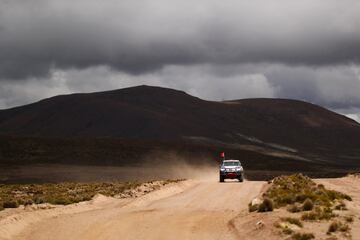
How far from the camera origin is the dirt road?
68.5 ft

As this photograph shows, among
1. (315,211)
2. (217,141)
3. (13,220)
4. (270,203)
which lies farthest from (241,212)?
(217,141)

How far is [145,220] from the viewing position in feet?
80.0

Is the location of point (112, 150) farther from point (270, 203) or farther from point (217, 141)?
point (270, 203)

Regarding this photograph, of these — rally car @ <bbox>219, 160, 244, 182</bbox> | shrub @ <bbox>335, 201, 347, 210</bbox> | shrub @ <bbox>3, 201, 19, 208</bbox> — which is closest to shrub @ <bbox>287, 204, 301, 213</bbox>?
shrub @ <bbox>335, 201, 347, 210</bbox>

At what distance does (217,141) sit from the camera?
599 ft

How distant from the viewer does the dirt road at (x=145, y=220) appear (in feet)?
68.5

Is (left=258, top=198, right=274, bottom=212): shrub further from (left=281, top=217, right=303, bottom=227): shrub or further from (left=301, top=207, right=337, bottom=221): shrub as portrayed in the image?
(left=281, top=217, right=303, bottom=227): shrub

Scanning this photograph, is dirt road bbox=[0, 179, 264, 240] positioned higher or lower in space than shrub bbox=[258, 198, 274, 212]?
lower

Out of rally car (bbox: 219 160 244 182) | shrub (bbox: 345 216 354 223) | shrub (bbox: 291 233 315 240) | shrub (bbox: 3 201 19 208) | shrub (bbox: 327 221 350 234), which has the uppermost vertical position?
rally car (bbox: 219 160 244 182)

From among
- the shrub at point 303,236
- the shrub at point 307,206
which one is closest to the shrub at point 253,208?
the shrub at point 307,206

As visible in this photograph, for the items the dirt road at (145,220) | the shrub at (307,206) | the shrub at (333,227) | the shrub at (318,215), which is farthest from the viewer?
the shrub at (307,206)

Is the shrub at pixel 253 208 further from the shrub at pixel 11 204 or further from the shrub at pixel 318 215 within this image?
the shrub at pixel 11 204

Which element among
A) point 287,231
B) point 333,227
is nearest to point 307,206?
point 333,227

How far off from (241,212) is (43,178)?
182ft
